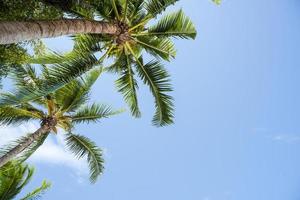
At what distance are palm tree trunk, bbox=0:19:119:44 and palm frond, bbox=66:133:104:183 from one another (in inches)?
206

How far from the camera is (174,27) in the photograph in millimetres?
13172

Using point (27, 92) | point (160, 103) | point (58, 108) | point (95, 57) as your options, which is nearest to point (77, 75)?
point (95, 57)

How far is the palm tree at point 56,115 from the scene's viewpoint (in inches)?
583

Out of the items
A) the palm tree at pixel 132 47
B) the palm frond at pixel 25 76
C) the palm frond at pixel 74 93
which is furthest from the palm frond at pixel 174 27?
the palm frond at pixel 25 76

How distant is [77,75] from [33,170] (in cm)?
402

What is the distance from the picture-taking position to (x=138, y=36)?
12891mm

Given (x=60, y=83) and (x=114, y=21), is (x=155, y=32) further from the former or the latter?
(x=60, y=83)

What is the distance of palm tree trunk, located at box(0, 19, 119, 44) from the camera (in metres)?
7.79

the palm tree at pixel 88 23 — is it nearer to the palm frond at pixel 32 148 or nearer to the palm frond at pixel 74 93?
the palm frond at pixel 74 93

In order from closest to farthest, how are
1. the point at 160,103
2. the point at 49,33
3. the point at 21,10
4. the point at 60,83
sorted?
the point at 49,33
the point at 21,10
the point at 60,83
the point at 160,103

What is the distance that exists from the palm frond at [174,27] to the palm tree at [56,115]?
9.28 feet

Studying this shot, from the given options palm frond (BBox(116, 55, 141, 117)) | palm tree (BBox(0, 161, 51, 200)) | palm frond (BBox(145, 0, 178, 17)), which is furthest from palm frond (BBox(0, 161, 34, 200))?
palm frond (BBox(145, 0, 178, 17))

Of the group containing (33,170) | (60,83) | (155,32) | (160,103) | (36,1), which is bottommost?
(33,170)

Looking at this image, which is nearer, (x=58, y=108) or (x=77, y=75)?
(x=77, y=75)
